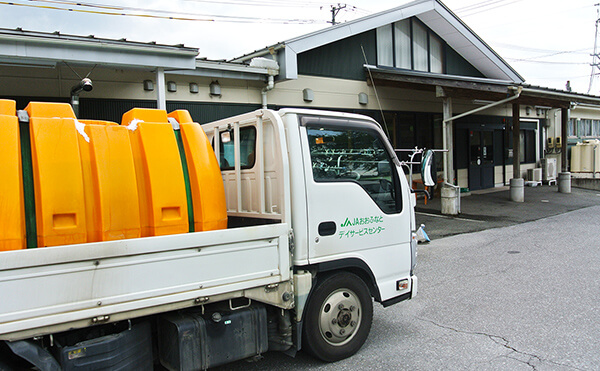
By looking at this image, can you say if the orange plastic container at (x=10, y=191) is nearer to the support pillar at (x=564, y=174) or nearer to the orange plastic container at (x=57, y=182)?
the orange plastic container at (x=57, y=182)

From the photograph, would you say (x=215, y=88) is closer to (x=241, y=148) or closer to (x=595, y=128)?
(x=241, y=148)

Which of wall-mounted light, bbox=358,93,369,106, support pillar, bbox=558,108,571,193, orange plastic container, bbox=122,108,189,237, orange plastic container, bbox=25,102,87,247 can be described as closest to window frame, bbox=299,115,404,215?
orange plastic container, bbox=122,108,189,237

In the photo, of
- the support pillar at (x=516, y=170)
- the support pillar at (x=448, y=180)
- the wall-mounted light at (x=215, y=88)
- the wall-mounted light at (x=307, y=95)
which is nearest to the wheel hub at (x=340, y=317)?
the wall-mounted light at (x=215, y=88)

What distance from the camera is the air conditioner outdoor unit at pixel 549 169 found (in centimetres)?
2089

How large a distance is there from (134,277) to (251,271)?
0.90 meters

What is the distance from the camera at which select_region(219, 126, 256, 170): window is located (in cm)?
420

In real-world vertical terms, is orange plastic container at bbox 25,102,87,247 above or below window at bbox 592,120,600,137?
below

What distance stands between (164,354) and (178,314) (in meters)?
0.31

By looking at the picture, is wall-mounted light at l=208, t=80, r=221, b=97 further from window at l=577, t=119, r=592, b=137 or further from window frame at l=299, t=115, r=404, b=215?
window at l=577, t=119, r=592, b=137

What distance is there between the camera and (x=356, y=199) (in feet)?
14.0

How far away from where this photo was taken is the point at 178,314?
11.3ft

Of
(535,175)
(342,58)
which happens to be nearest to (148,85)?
(342,58)

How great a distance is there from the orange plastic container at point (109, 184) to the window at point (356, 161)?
1.51m

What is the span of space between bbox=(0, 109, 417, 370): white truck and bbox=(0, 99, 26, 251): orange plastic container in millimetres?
270
